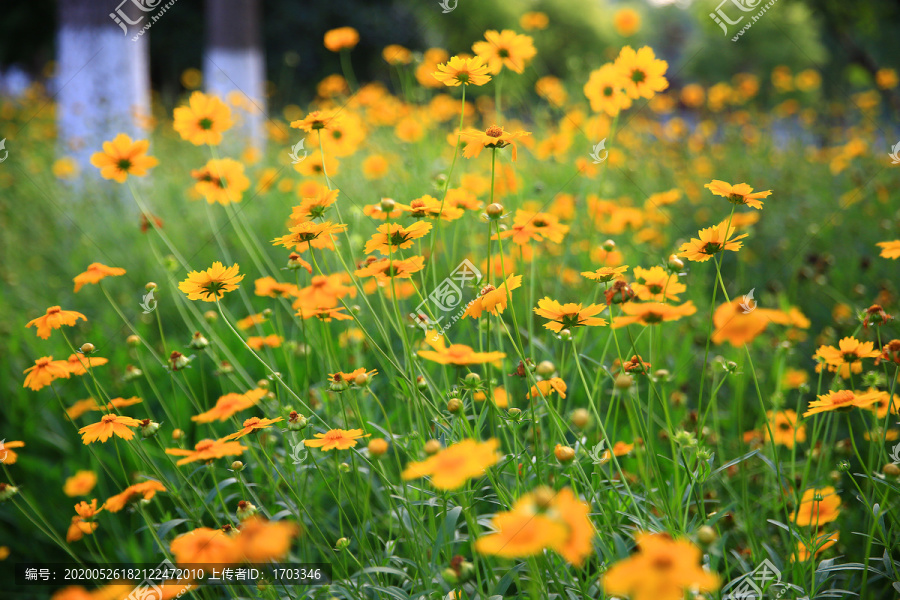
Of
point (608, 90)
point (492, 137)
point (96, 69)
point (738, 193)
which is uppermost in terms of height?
point (96, 69)

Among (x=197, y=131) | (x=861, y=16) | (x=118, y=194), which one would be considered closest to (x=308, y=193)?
(x=197, y=131)

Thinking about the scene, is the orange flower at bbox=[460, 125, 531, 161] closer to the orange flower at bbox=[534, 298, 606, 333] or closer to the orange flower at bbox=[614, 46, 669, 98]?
the orange flower at bbox=[534, 298, 606, 333]

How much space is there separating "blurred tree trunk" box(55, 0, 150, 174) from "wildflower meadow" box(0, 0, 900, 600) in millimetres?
614

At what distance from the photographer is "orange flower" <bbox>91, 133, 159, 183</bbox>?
140 centimetres

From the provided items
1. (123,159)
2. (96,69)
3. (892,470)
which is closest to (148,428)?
(123,159)

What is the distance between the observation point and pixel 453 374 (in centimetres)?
190

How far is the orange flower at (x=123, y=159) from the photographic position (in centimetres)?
140

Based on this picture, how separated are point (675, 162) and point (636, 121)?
2.81ft

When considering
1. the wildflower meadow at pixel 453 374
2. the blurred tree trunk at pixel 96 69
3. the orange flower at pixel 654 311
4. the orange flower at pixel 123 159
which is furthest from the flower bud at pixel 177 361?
the blurred tree trunk at pixel 96 69

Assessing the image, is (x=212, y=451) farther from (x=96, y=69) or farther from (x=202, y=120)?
(x=96, y=69)

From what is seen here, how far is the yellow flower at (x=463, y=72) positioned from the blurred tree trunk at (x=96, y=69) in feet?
14.0

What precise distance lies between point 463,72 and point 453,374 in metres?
0.99

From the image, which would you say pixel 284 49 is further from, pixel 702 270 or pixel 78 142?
pixel 702 270

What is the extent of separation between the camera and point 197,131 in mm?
1494
